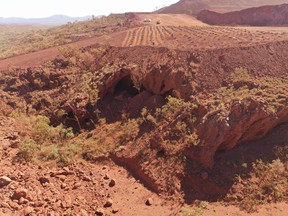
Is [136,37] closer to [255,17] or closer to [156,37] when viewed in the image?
[156,37]

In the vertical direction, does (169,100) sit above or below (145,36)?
below

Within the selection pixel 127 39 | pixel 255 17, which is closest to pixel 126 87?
pixel 127 39

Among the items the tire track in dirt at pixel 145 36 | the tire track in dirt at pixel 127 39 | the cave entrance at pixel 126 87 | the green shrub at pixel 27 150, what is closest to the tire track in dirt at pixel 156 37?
A: the tire track in dirt at pixel 145 36

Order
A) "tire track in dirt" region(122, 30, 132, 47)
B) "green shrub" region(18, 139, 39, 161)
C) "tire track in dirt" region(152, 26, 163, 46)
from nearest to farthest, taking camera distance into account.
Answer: "green shrub" region(18, 139, 39, 161), "tire track in dirt" region(152, 26, 163, 46), "tire track in dirt" region(122, 30, 132, 47)

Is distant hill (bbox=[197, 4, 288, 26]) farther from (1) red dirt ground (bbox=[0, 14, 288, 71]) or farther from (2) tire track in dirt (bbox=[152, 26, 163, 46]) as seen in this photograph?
(2) tire track in dirt (bbox=[152, 26, 163, 46])

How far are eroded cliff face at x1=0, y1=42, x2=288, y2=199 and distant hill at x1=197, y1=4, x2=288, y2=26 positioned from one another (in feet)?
50.6

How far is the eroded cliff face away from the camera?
14.0m

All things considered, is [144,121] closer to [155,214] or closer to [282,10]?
[155,214]

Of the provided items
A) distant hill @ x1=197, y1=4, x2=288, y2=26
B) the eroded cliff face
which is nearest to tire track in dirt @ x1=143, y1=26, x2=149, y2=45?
the eroded cliff face

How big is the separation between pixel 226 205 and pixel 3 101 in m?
15.7

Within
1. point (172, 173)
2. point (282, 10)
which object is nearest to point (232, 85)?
point (172, 173)

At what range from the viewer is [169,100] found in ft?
55.2

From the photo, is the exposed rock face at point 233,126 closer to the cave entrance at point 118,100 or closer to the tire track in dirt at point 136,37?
the cave entrance at point 118,100

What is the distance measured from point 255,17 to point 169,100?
25258 mm
